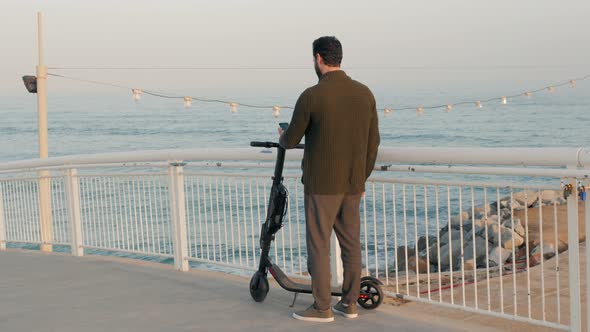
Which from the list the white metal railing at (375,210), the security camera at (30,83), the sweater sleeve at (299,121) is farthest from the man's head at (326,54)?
the security camera at (30,83)

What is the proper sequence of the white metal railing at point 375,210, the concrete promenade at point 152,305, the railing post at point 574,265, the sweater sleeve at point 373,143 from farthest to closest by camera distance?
the concrete promenade at point 152,305 < the sweater sleeve at point 373,143 < the white metal railing at point 375,210 < the railing post at point 574,265

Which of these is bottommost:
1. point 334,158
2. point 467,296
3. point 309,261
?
point 467,296

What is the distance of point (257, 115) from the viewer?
74.5 metres

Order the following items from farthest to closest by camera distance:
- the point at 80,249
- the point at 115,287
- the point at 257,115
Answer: the point at 257,115
the point at 80,249
the point at 115,287

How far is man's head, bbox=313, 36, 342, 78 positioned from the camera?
185 inches

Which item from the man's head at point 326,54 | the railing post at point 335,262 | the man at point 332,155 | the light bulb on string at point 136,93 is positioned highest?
the light bulb on string at point 136,93

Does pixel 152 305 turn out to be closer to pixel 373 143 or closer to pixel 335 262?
pixel 335 262

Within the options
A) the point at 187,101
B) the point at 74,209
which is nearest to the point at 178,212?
the point at 74,209

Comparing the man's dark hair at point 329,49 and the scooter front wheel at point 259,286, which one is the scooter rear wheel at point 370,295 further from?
the man's dark hair at point 329,49

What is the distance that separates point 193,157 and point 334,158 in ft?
6.63

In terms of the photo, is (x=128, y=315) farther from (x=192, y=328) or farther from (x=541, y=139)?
(x=541, y=139)

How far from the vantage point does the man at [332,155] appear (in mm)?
4656

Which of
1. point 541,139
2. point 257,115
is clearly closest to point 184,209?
point 541,139

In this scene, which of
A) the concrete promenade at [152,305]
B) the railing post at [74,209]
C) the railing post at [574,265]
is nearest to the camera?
the railing post at [574,265]
